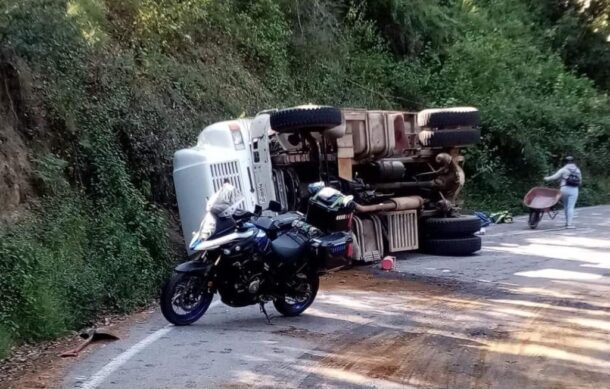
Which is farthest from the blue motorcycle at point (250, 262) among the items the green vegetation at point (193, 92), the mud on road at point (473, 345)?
the green vegetation at point (193, 92)

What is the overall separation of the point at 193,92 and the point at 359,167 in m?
3.69

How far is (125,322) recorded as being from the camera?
8938 mm

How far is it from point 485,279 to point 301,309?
363cm

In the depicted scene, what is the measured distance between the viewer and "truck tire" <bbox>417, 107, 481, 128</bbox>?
14.2 metres

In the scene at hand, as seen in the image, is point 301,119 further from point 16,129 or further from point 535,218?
point 535,218

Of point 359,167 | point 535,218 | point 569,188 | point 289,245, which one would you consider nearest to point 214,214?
point 289,245

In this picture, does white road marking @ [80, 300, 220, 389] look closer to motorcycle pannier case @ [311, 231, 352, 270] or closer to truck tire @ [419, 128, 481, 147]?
motorcycle pannier case @ [311, 231, 352, 270]

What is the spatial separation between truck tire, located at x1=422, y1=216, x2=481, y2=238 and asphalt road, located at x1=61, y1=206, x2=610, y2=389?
6.23 ft

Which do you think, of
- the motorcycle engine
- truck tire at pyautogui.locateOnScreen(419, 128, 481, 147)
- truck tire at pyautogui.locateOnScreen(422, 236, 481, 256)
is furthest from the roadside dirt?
truck tire at pyautogui.locateOnScreen(419, 128, 481, 147)

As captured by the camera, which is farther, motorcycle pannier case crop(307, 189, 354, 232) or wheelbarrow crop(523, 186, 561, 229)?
wheelbarrow crop(523, 186, 561, 229)

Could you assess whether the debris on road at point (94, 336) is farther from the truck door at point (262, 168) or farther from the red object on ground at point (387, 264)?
the red object on ground at point (387, 264)

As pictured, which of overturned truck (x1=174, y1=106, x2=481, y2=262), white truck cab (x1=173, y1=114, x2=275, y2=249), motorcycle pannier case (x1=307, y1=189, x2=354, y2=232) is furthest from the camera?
overturned truck (x1=174, y1=106, x2=481, y2=262)

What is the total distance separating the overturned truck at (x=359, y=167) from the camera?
11586 millimetres

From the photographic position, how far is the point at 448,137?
14.1 meters
